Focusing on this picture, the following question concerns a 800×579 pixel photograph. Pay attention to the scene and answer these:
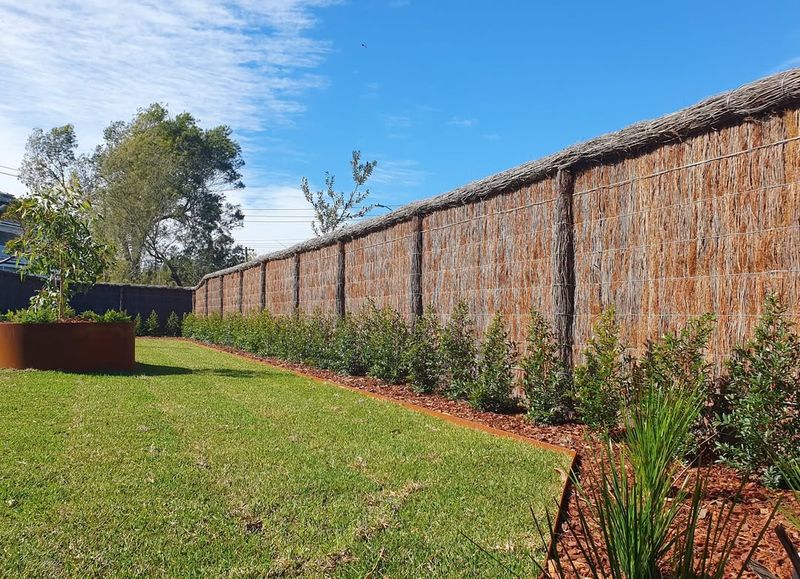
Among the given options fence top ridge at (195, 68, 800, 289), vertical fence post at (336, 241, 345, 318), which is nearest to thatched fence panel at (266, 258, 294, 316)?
vertical fence post at (336, 241, 345, 318)

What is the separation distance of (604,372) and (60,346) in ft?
28.3

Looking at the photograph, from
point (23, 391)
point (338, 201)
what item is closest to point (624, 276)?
point (23, 391)

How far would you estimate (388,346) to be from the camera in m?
9.88

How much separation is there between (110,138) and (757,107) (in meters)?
45.9

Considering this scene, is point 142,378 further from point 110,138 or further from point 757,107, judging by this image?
point 110,138

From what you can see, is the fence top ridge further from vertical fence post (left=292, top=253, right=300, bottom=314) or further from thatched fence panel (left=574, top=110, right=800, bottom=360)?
vertical fence post (left=292, top=253, right=300, bottom=314)

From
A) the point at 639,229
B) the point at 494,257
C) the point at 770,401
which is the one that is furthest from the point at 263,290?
the point at 770,401

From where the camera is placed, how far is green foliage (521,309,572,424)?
639 cm

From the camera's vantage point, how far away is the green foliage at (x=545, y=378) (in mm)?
6391

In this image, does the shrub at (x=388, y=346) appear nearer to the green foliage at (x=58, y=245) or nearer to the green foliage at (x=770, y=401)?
the green foliage at (x=58, y=245)

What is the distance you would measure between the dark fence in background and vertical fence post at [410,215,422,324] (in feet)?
58.9

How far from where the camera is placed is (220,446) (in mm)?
5180

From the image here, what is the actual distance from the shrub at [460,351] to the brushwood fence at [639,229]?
21 centimetres

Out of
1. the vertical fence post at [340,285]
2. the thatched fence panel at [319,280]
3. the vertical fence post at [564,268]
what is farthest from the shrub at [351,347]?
the vertical fence post at [564,268]
